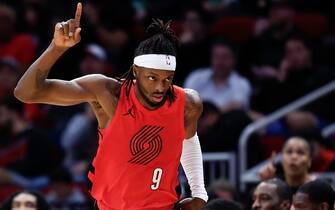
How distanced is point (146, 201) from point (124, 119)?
51cm

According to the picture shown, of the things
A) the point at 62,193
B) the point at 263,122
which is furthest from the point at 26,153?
the point at 263,122

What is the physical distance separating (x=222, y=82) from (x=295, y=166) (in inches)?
113

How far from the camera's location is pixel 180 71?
12188 mm

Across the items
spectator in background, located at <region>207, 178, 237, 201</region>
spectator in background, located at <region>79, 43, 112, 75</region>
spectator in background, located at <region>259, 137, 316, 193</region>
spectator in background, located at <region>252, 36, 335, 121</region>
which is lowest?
spectator in background, located at <region>207, 178, 237, 201</region>

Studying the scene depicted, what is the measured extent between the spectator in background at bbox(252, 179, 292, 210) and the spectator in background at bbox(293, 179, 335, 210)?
0.52 metres

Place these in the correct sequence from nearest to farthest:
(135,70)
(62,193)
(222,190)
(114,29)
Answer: (135,70) < (222,190) < (62,193) < (114,29)

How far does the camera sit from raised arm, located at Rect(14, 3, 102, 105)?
239 inches

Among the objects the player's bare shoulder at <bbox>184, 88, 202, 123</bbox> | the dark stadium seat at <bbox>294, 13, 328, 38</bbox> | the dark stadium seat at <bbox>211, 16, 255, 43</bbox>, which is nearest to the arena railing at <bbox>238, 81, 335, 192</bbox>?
the dark stadium seat at <bbox>294, 13, 328, 38</bbox>

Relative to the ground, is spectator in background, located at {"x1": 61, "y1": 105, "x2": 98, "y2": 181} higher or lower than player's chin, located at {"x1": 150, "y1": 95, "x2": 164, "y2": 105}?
higher

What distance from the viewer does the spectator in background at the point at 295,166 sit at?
29.1 ft

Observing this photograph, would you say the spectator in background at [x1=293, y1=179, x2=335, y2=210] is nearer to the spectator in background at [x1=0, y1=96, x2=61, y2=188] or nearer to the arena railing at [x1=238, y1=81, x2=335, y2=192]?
the arena railing at [x1=238, y1=81, x2=335, y2=192]

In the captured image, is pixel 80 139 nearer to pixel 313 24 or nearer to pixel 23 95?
pixel 313 24

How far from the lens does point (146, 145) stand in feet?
21.4

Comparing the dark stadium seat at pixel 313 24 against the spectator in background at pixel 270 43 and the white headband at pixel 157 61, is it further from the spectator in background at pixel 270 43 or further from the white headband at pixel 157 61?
the white headband at pixel 157 61
